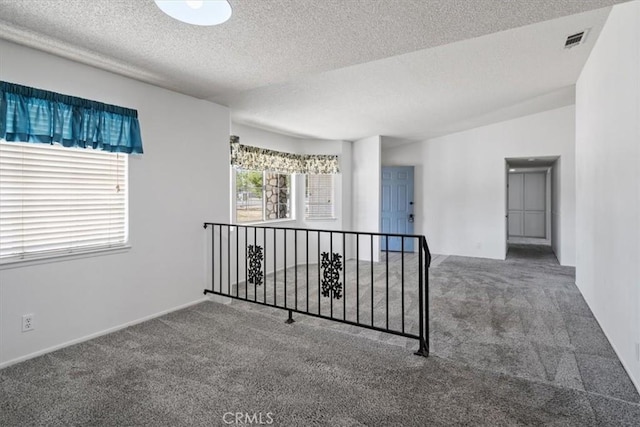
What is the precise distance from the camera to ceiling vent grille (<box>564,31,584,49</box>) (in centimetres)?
323

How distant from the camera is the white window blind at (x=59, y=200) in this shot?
2355mm

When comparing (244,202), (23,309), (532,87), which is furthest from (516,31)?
(23,309)

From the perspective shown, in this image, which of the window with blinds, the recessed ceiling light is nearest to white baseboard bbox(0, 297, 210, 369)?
the recessed ceiling light

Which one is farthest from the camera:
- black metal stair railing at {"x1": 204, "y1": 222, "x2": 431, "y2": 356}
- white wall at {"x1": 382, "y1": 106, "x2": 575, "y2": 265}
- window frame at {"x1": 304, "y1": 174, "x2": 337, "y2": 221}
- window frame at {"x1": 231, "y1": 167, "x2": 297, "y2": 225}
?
window frame at {"x1": 304, "y1": 174, "x2": 337, "y2": 221}

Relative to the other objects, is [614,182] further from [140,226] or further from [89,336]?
[89,336]

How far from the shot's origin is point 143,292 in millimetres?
3178

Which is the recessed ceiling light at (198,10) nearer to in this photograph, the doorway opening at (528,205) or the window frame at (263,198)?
the window frame at (263,198)

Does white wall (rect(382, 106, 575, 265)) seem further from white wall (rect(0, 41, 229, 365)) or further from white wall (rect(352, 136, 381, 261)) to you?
white wall (rect(0, 41, 229, 365))

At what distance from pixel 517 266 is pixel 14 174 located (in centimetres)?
672

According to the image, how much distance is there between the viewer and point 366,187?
665 cm

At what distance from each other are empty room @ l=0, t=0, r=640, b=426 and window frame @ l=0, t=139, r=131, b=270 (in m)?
0.01

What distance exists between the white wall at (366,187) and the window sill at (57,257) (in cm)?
444

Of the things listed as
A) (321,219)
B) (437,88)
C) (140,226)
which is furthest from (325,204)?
(140,226)

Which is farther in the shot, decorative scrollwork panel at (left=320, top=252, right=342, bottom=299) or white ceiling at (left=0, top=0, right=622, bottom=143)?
A: decorative scrollwork panel at (left=320, top=252, right=342, bottom=299)
